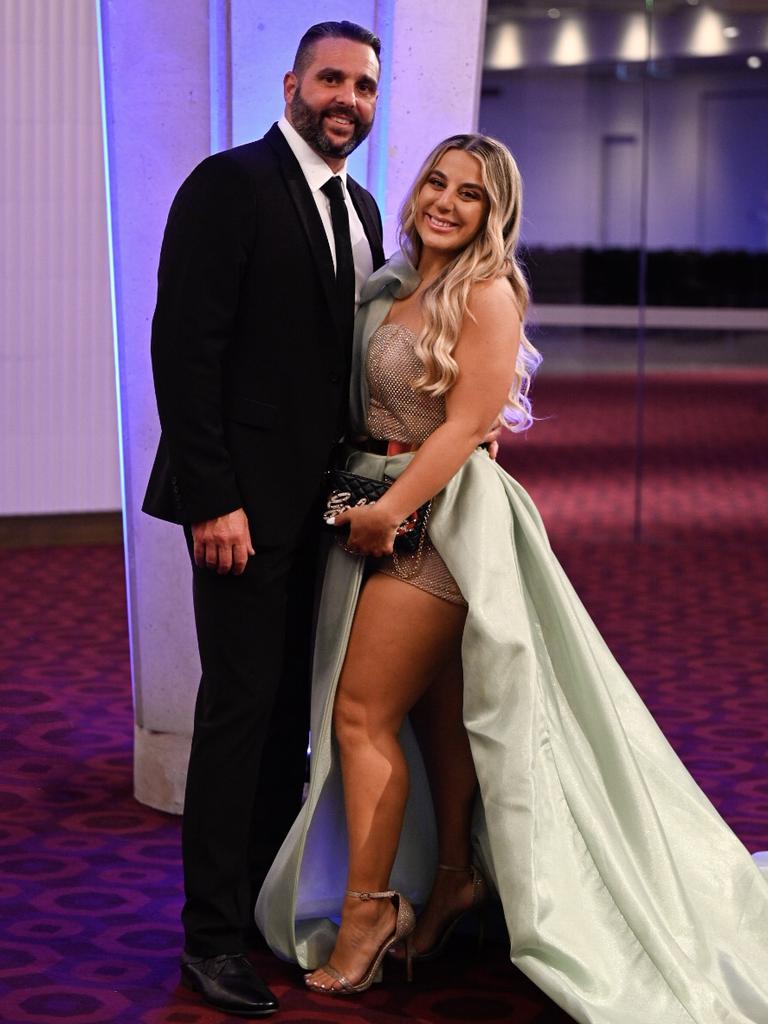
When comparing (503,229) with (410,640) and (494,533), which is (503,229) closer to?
(494,533)

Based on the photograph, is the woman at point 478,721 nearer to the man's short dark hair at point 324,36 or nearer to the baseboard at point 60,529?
the man's short dark hair at point 324,36

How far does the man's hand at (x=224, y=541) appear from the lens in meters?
2.46

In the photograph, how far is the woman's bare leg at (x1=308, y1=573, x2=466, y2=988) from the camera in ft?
8.43

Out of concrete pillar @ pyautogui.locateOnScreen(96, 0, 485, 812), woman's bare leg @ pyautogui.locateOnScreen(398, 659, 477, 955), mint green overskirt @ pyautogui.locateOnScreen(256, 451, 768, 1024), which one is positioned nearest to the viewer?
mint green overskirt @ pyautogui.locateOnScreen(256, 451, 768, 1024)

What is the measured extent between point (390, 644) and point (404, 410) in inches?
15.8

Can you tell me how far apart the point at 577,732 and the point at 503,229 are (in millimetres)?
875

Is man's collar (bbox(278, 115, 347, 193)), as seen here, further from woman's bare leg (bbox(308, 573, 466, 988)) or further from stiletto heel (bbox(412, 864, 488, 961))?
stiletto heel (bbox(412, 864, 488, 961))

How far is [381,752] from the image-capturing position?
2.59 metres

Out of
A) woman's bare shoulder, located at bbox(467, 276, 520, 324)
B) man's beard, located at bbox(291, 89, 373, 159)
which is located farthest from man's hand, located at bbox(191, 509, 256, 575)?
man's beard, located at bbox(291, 89, 373, 159)

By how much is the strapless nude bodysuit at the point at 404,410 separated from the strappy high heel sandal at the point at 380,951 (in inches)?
20.8

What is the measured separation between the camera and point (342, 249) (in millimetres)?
2607

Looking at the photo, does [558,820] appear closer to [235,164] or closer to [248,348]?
[248,348]

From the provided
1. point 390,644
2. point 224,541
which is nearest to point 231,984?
point 390,644

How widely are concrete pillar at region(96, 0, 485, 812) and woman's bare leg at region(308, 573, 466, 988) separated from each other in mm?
982
